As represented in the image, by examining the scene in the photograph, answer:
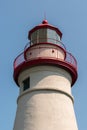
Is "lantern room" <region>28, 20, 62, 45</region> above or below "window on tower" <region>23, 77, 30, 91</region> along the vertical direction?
above

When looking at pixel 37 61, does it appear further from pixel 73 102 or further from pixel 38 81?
pixel 73 102

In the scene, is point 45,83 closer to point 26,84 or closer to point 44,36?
point 26,84

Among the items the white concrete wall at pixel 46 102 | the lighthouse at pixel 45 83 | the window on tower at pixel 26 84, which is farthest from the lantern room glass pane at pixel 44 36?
the window on tower at pixel 26 84

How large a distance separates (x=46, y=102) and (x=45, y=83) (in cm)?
82

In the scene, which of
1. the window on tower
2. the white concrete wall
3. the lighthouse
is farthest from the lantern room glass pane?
the window on tower

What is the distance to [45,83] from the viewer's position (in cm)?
1290

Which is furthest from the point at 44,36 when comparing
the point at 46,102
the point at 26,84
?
the point at 46,102

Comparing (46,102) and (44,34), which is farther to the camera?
(44,34)

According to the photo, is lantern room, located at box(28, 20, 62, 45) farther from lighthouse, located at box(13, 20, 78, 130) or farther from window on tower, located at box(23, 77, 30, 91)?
window on tower, located at box(23, 77, 30, 91)

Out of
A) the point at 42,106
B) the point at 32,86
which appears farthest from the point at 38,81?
the point at 42,106

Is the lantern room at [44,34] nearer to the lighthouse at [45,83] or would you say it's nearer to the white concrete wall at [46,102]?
the lighthouse at [45,83]

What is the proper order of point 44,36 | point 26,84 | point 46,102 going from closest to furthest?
1. point 46,102
2. point 26,84
3. point 44,36

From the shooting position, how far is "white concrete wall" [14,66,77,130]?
12.2 meters

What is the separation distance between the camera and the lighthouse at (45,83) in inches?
483
